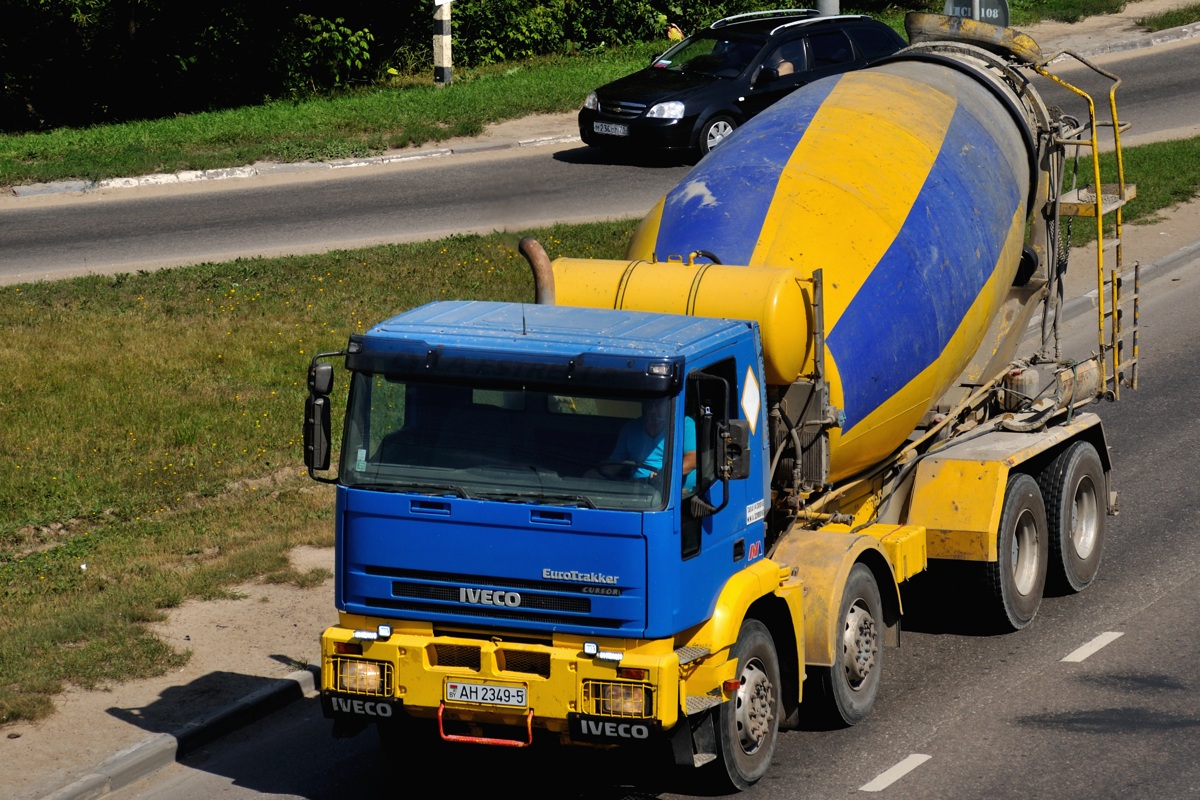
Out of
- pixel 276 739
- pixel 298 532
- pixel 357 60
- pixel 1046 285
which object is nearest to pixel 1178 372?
pixel 1046 285

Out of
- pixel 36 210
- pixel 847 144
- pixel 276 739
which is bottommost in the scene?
pixel 276 739

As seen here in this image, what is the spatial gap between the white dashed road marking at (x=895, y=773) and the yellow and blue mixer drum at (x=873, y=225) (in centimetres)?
170

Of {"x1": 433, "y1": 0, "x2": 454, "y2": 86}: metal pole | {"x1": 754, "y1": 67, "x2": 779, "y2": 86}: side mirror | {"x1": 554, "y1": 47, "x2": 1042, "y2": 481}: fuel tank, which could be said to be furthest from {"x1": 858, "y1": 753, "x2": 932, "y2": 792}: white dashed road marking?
{"x1": 433, "y1": 0, "x2": 454, "y2": 86}: metal pole

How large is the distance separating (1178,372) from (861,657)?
8810 mm

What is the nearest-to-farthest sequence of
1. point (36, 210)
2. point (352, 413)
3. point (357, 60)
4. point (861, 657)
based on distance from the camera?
1. point (352, 413)
2. point (861, 657)
3. point (36, 210)
4. point (357, 60)

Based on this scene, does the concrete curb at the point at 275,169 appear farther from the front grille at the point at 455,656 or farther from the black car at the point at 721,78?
the front grille at the point at 455,656

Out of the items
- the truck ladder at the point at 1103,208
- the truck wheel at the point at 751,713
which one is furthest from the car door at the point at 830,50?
the truck wheel at the point at 751,713

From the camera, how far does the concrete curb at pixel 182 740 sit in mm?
8953

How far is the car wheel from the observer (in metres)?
24.0

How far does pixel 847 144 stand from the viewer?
10.6 metres

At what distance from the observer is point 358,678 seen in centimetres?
830

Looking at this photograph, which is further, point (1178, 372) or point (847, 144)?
point (1178, 372)

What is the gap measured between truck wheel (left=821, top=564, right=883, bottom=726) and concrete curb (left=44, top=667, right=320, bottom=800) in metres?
3.22

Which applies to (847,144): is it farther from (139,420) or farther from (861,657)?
(139,420)
